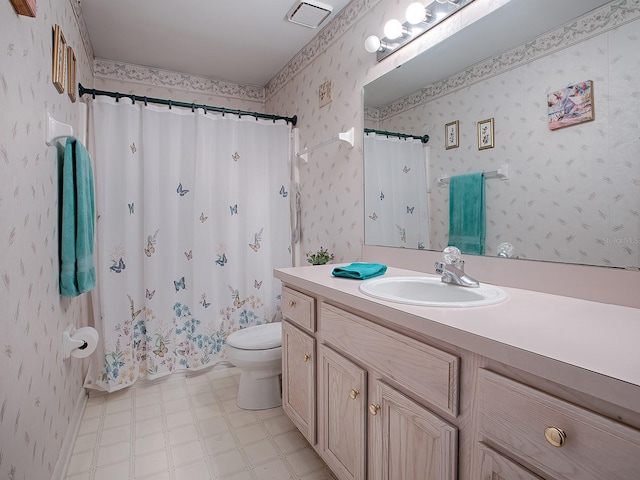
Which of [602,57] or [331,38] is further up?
[331,38]

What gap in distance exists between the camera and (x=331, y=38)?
2232mm

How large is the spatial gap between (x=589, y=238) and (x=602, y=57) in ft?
1.68

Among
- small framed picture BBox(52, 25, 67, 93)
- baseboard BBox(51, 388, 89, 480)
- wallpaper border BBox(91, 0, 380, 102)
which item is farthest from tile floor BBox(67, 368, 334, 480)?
wallpaper border BBox(91, 0, 380, 102)

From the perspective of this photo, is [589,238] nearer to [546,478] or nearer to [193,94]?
[546,478]

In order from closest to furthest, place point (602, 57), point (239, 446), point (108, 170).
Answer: point (602, 57), point (239, 446), point (108, 170)

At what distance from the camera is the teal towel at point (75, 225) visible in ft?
5.15

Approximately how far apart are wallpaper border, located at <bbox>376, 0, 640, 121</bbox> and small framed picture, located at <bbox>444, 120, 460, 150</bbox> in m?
0.14

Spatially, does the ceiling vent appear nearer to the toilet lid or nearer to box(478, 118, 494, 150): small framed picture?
box(478, 118, 494, 150): small framed picture

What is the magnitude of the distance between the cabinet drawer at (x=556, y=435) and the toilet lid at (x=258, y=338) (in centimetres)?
144

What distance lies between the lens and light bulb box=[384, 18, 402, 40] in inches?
64.0

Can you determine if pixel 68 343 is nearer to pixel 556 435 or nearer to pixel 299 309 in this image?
pixel 299 309

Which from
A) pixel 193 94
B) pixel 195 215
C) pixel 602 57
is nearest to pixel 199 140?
pixel 195 215

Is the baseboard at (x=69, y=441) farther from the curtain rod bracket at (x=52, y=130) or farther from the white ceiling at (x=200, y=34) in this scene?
the white ceiling at (x=200, y=34)

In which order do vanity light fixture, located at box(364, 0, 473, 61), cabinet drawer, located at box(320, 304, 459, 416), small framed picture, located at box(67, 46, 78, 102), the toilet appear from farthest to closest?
the toilet
small framed picture, located at box(67, 46, 78, 102)
vanity light fixture, located at box(364, 0, 473, 61)
cabinet drawer, located at box(320, 304, 459, 416)
